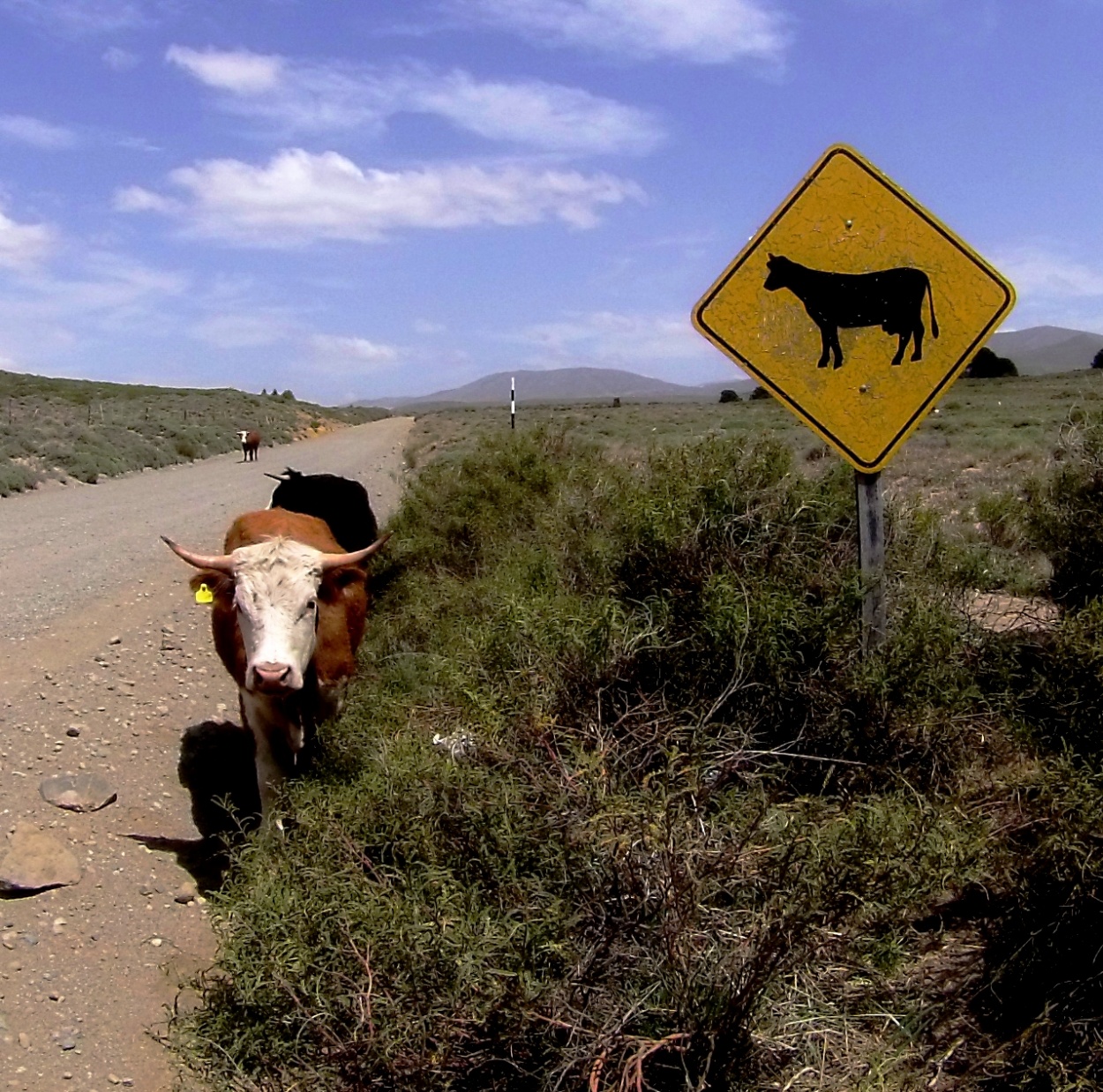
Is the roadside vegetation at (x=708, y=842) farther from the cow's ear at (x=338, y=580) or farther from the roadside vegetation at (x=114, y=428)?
the roadside vegetation at (x=114, y=428)

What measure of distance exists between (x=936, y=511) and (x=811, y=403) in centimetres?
118

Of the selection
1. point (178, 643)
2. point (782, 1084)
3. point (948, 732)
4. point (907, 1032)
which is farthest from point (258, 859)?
point (178, 643)

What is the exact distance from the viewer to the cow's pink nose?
15.1 ft

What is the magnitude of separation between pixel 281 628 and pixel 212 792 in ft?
5.69

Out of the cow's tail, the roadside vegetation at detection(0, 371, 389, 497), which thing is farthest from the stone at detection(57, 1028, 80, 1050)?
the roadside vegetation at detection(0, 371, 389, 497)

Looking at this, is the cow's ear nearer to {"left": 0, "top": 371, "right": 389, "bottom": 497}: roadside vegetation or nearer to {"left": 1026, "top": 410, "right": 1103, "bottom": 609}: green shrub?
{"left": 1026, "top": 410, "right": 1103, "bottom": 609}: green shrub

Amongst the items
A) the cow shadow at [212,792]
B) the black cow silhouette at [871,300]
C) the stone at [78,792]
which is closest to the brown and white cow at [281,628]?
the cow shadow at [212,792]

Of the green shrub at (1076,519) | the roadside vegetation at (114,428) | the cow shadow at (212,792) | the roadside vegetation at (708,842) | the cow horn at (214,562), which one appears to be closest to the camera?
the roadside vegetation at (708,842)

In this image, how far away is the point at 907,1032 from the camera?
259cm

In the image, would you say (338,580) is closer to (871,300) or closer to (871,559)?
(871,559)

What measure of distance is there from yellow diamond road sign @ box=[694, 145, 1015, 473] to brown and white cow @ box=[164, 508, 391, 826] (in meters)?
2.38

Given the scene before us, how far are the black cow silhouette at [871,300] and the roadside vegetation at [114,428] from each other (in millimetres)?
20579

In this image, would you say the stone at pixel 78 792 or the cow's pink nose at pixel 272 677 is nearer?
the cow's pink nose at pixel 272 677

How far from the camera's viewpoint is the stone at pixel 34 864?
15.9 feet
